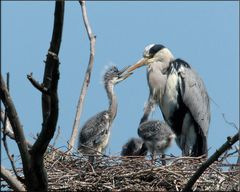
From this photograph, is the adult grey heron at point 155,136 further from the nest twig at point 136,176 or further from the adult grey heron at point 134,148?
the nest twig at point 136,176

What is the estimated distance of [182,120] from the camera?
24.3 feet

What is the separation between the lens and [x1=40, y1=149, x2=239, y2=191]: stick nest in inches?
206

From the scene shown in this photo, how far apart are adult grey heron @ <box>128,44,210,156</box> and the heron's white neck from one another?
387 mm

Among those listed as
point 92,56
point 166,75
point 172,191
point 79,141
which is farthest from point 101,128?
point 172,191

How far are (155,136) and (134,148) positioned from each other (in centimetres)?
43

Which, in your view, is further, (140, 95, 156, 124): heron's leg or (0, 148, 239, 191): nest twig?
(140, 95, 156, 124): heron's leg

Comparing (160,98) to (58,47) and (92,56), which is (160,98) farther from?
(58,47)

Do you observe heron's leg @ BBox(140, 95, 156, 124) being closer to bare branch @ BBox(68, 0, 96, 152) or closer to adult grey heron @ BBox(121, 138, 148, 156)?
adult grey heron @ BBox(121, 138, 148, 156)

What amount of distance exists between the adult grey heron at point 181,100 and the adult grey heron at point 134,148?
486mm

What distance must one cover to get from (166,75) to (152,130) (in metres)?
1.10

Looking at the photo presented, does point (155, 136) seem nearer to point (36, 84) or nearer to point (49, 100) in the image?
point (49, 100)

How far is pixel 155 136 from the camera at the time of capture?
6.70 metres

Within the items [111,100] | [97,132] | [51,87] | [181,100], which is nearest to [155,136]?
[97,132]

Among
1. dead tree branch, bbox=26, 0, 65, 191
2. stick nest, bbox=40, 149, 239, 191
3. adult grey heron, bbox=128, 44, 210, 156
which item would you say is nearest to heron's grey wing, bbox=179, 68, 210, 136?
adult grey heron, bbox=128, 44, 210, 156
